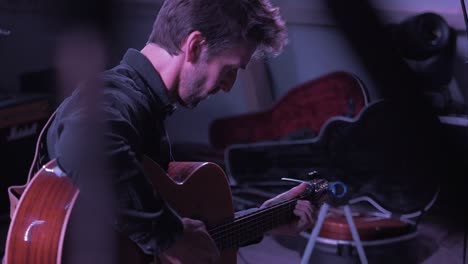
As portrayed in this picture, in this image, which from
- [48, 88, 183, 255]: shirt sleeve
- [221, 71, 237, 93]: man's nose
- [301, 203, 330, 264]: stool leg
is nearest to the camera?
[48, 88, 183, 255]: shirt sleeve

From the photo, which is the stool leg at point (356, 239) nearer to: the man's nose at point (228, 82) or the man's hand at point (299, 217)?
the man's hand at point (299, 217)

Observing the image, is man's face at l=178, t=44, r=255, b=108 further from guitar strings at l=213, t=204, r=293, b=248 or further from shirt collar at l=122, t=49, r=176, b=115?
guitar strings at l=213, t=204, r=293, b=248

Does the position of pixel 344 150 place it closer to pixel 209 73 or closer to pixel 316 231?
pixel 316 231

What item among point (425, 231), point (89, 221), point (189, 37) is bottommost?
point (425, 231)

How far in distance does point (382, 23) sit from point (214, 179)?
1286mm

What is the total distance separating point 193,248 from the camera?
784 millimetres

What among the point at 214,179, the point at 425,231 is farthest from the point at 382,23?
the point at 214,179

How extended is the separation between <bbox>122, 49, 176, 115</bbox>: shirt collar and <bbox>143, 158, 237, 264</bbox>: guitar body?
0.40ft

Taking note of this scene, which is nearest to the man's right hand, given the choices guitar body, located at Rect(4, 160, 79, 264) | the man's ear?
guitar body, located at Rect(4, 160, 79, 264)

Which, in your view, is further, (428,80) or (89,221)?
(428,80)

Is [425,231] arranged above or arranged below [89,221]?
below

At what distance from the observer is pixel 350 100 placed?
1851 mm

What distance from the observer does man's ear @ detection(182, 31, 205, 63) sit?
82 cm

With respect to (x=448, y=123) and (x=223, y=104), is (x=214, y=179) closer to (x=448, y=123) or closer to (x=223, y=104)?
(x=223, y=104)
